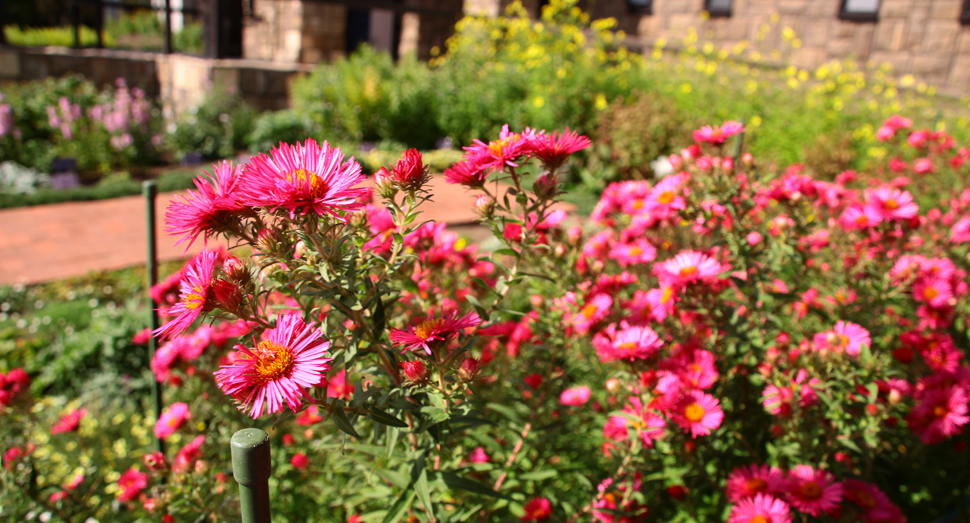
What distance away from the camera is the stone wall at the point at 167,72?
7.40 m

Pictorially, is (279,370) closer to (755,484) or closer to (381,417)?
(381,417)

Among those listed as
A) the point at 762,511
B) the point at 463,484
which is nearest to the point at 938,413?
the point at 762,511

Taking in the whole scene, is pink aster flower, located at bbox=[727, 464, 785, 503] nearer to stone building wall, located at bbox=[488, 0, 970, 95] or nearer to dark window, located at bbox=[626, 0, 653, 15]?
stone building wall, located at bbox=[488, 0, 970, 95]

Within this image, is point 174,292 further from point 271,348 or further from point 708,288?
point 708,288

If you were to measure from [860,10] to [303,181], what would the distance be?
9.49 m

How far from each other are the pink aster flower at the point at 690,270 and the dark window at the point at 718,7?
9.04 m

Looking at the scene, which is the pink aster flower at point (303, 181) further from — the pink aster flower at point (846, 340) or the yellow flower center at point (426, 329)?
the pink aster flower at point (846, 340)

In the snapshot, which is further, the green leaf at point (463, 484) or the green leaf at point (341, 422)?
the green leaf at point (463, 484)

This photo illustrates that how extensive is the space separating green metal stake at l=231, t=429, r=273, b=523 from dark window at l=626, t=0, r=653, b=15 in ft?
36.0

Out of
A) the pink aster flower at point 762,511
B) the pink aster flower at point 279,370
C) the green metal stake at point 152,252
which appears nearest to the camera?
the pink aster flower at point 279,370

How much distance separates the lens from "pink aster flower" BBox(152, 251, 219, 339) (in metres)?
0.81

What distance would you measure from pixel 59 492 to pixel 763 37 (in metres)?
9.48

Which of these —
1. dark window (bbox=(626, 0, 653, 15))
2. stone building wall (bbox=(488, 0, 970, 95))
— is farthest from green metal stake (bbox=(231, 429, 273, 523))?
dark window (bbox=(626, 0, 653, 15))

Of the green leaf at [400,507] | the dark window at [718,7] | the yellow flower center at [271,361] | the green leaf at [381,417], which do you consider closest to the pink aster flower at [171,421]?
the green leaf at [400,507]
